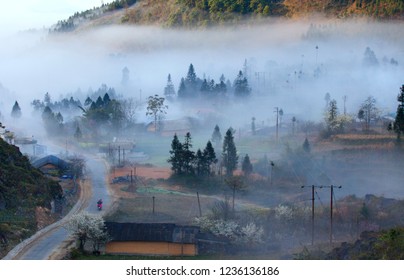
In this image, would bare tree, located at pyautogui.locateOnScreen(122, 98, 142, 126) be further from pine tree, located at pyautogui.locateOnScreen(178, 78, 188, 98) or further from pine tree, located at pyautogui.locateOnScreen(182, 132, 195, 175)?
pine tree, located at pyautogui.locateOnScreen(182, 132, 195, 175)

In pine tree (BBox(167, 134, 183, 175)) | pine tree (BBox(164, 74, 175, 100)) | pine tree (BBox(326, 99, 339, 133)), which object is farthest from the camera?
pine tree (BBox(164, 74, 175, 100))

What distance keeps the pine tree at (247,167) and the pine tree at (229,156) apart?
0.47 feet

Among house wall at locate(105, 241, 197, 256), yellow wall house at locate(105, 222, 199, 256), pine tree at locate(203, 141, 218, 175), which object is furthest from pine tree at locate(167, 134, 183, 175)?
house wall at locate(105, 241, 197, 256)

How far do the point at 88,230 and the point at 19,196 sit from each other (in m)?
1.35

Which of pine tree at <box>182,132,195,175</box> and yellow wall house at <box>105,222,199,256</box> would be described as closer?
yellow wall house at <box>105,222,199,256</box>

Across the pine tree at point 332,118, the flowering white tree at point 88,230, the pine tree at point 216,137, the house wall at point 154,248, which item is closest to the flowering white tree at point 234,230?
the house wall at point 154,248

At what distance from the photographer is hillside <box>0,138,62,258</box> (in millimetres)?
6863

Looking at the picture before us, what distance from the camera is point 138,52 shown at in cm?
2039

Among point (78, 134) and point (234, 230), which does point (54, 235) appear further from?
point (78, 134)

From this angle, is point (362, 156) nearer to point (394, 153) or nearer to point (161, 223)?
point (394, 153)

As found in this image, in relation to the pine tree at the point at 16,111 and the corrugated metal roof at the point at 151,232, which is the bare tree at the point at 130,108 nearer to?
the pine tree at the point at 16,111

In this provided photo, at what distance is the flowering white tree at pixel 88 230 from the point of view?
6.67m

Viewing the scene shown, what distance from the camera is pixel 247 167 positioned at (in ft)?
31.0

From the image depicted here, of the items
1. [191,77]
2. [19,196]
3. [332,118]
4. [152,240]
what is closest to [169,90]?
[191,77]
